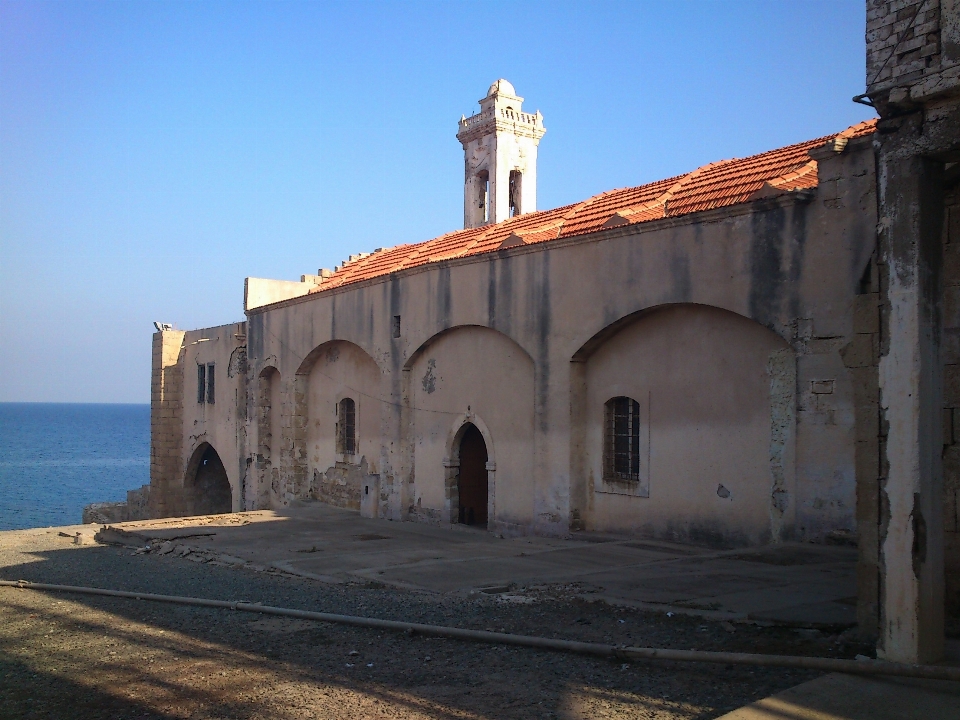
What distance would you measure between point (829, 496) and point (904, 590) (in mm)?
4546

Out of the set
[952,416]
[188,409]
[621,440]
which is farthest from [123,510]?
[952,416]

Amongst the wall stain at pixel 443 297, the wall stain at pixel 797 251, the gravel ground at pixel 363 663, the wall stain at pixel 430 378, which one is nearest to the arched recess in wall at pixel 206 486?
the wall stain at pixel 430 378

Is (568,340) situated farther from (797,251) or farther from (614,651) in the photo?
(614,651)

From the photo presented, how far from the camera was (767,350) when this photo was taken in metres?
10.5

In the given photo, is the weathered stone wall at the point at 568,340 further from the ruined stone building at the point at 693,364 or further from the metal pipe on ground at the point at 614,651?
the metal pipe on ground at the point at 614,651

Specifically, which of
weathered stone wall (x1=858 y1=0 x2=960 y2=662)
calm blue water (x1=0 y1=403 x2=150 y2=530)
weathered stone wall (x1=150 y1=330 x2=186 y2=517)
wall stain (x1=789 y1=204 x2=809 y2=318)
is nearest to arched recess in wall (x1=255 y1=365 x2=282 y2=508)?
weathered stone wall (x1=150 y1=330 x2=186 y2=517)

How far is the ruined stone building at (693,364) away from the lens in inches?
209

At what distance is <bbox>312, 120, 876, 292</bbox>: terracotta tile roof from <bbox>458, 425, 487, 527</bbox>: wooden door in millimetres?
3362

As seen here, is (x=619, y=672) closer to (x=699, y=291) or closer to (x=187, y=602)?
(x=187, y=602)

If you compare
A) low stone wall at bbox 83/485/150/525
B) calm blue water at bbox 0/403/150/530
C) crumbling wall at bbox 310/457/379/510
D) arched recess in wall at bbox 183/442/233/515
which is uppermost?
crumbling wall at bbox 310/457/379/510

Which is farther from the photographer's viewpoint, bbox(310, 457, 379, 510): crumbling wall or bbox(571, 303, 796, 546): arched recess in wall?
bbox(310, 457, 379, 510): crumbling wall

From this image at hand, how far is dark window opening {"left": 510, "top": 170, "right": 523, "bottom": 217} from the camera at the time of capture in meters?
27.0

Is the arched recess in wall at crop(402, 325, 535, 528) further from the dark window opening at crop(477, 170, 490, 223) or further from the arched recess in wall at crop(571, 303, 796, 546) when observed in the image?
the dark window opening at crop(477, 170, 490, 223)

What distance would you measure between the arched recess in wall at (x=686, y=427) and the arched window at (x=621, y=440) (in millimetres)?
14
